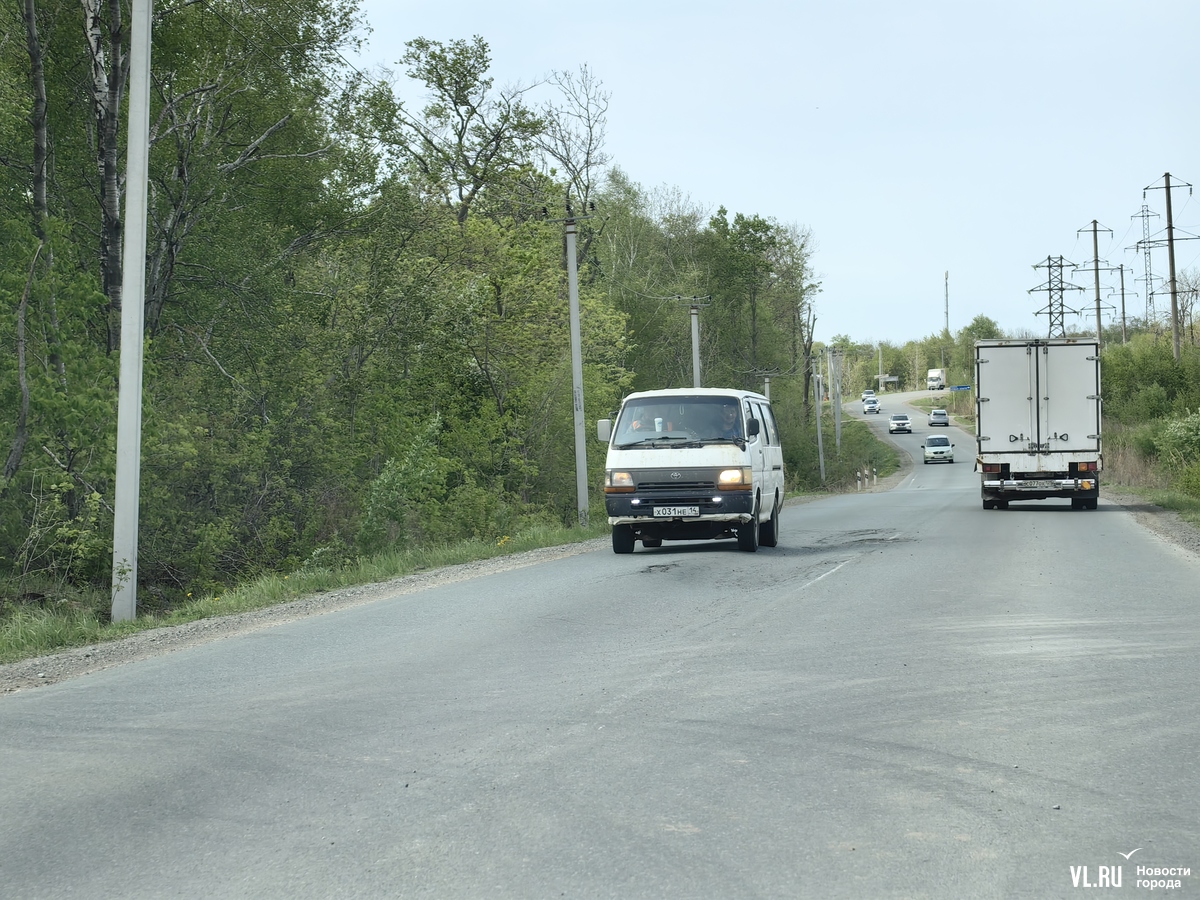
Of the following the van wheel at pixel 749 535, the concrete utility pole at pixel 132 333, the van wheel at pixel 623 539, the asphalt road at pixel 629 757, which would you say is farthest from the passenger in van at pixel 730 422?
the concrete utility pole at pixel 132 333

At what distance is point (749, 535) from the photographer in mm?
17172

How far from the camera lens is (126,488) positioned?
12844 mm

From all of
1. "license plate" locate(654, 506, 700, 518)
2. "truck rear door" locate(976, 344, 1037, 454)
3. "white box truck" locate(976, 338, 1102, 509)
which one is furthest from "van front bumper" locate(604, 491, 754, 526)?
"white box truck" locate(976, 338, 1102, 509)

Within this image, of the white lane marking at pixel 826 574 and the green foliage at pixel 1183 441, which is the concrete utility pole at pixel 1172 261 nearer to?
the green foliage at pixel 1183 441

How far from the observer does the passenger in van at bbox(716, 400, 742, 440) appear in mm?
17250

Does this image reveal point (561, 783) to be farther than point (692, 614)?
No

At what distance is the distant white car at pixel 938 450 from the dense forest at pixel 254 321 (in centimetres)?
4513

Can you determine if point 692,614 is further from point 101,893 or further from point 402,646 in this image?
point 101,893

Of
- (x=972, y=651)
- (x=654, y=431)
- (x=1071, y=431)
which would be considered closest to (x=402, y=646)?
(x=972, y=651)

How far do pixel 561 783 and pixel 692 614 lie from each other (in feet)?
18.9

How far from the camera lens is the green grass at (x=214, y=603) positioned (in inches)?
428

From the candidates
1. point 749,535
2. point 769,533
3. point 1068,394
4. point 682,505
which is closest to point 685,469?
point 682,505

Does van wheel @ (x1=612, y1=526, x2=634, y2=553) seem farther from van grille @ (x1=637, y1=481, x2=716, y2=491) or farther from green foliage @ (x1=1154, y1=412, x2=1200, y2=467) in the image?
green foliage @ (x1=1154, y1=412, x2=1200, y2=467)

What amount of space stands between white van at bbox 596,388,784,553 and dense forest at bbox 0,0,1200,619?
16.6 feet
